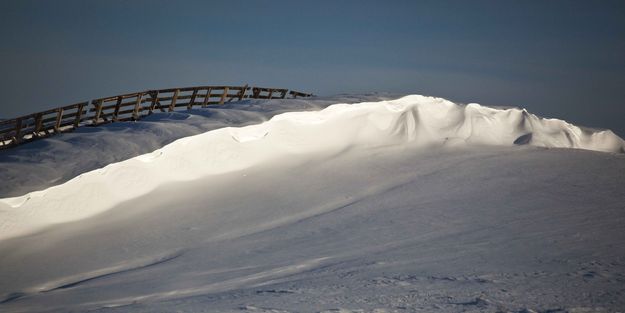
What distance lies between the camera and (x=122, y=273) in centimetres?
714

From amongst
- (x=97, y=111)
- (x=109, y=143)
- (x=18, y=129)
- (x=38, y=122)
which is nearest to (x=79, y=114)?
(x=97, y=111)

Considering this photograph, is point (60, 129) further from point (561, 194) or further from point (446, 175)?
point (561, 194)

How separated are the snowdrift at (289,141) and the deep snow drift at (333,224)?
3 cm

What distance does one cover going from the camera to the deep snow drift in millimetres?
5328

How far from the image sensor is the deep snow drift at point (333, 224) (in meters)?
5.33

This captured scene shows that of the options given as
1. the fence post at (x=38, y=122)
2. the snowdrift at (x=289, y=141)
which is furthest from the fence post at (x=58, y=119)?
the snowdrift at (x=289, y=141)

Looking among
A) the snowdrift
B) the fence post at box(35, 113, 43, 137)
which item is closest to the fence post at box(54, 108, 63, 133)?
the fence post at box(35, 113, 43, 137)

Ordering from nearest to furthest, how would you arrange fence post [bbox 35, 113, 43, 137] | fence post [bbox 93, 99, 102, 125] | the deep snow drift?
the deep snow drift, fence post [bbox 35, 113, 43, 137], fence post [bbox 93, 99, 102, 125]

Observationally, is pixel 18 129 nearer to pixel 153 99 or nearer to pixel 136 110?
pixel 136 110

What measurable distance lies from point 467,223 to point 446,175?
310 centimetres

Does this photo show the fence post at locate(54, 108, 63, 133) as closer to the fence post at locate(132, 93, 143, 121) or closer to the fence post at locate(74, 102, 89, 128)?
the fence post at locate(74, 102, 89, 128)

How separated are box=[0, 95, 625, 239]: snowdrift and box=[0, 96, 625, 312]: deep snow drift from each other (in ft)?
0.11

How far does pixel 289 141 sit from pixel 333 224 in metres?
4.87

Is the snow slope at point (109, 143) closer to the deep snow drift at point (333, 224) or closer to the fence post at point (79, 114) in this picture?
the deep snow drift at point (333, 224)
